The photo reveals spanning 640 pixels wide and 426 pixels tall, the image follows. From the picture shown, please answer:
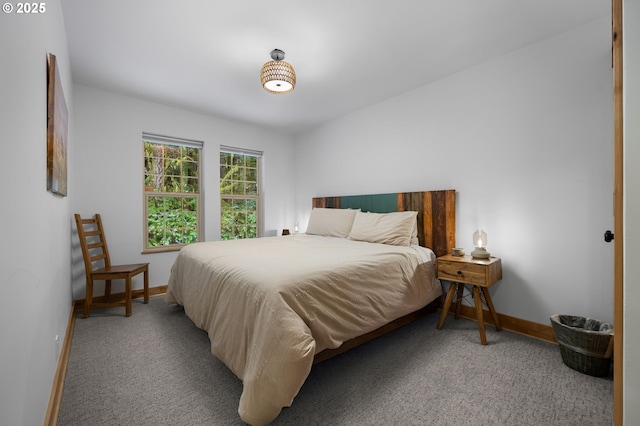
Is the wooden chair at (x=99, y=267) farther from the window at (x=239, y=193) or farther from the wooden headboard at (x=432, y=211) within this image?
the wooden headboard at (x=432, y=211)

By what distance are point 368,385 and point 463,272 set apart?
1.25 meters

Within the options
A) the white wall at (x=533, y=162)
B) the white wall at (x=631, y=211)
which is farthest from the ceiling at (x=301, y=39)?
the white wall at (x=631, y=211)

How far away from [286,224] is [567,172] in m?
3.87

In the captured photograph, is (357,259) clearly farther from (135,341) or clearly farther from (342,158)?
(342,158)

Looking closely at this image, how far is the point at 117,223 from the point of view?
10.8 feet

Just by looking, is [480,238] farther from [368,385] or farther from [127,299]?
[127,299]

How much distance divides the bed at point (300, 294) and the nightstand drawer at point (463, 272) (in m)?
0.15

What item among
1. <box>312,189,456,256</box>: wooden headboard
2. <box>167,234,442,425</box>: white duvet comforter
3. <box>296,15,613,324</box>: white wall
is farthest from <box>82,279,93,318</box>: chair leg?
<box>296,15,613,324</box>: white wall

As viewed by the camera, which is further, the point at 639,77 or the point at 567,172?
the point at 567,172

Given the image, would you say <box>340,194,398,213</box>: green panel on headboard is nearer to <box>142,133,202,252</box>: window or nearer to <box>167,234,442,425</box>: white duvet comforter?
<box>167,234,442,425</box>: white duvet comforter

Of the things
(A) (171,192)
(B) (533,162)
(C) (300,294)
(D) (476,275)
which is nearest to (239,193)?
(A) (171,192)

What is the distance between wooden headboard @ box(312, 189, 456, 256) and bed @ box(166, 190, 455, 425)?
1 cm

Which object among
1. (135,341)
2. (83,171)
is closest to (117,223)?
(83,171)

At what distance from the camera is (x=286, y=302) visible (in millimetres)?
1452
